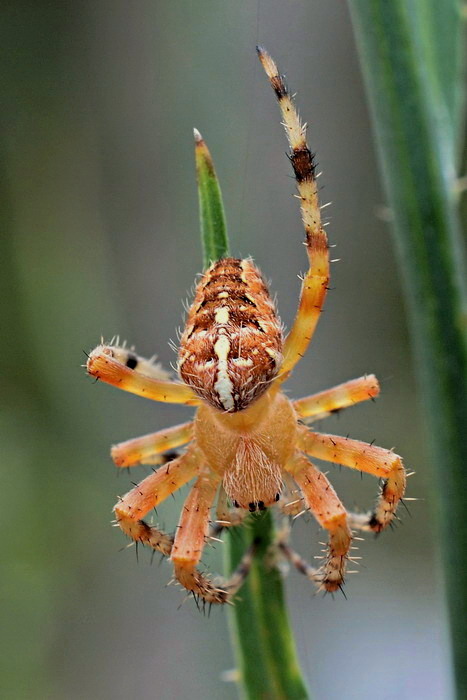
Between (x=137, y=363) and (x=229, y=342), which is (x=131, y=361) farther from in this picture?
(x=229, y=342)

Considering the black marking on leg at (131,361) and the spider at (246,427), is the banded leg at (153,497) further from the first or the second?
the black marking on leg at (131,361)

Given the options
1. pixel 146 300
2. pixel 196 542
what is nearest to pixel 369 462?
pixel 196 542

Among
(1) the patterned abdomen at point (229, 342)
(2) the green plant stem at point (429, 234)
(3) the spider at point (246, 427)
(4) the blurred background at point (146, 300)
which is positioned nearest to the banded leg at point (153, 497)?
(3) the spider at point (246, 427)

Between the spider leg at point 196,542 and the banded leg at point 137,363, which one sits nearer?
the spider leg at point 196,542

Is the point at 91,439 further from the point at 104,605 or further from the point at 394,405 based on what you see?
the point at 394,405

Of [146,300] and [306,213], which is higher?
[146,300]

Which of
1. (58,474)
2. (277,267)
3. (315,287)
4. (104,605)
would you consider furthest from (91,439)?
(315,287)

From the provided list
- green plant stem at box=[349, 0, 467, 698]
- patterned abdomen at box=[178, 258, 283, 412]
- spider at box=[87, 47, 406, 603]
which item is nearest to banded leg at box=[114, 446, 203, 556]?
spider at box=[87, 47, 406, 603]
